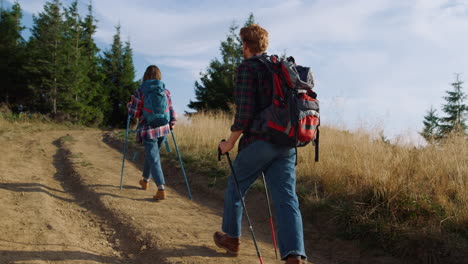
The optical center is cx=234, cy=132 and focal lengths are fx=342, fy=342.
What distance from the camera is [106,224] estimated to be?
437cm

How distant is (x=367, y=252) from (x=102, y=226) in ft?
10.7

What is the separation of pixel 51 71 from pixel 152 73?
22536mm

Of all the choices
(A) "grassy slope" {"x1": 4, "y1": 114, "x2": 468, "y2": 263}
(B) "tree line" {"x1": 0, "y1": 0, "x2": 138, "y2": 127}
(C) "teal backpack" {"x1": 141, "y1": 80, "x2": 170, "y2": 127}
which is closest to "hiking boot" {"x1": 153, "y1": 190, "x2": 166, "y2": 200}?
(C) "teal backpack" {"x1": 141, "y1": 80, "x2": 170, "y2": 127}

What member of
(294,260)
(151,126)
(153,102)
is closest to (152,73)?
(153,102)

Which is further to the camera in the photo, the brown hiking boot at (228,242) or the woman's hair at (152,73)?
the woman's hair at (152,73)

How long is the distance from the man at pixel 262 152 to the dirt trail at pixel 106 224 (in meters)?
0.82

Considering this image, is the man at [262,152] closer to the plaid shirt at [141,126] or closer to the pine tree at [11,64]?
the plaid shirt at [141,126]

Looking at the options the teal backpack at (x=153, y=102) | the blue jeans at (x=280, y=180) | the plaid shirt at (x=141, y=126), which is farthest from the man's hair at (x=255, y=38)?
the plaid shirt at (x=141, y=126)

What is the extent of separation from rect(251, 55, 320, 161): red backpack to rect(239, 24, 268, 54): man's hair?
23cm

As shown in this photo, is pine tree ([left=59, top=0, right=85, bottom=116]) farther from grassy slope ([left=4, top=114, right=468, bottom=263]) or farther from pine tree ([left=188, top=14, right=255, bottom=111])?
grassy slope ([left=4, top=114, right=468, bottom=263])

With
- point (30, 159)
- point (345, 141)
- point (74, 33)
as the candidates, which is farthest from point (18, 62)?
point (345, 141)

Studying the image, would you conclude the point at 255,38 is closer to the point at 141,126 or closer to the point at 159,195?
the point at 141,126

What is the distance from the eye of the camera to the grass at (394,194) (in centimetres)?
388

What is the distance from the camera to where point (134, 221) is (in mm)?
4363
